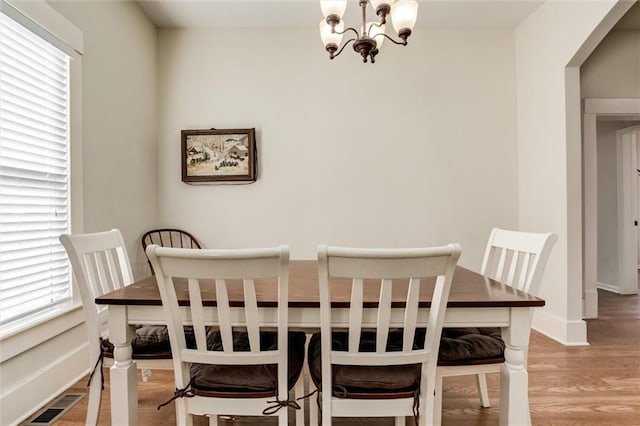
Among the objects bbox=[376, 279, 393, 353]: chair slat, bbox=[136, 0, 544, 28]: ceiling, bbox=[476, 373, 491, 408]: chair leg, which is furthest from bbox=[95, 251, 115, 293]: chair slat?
bbox=[136, 0, 544, 28]: ceiling

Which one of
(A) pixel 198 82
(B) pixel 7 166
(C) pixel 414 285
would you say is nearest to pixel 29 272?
(B) pixel 7 166

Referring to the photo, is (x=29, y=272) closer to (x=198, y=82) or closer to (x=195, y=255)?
(x=195, y=255)

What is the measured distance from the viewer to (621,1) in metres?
2.21

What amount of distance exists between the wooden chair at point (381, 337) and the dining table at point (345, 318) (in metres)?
0.07

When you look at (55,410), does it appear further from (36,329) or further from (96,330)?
(96,330)

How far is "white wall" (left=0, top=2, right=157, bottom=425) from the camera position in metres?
1.72

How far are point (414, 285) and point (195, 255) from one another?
651 millimetres

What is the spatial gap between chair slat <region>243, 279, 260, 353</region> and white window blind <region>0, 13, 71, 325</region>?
1.40 meters

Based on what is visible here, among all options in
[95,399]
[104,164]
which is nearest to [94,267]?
[95,399]

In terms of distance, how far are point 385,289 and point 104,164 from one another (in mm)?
2309

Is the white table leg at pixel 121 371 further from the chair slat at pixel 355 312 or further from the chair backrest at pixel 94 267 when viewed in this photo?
the chair slat at pixel 355 312

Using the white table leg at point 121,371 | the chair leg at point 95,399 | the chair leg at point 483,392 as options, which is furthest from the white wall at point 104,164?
the chair leg at point 483,392

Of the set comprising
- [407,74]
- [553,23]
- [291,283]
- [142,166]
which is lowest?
[291,283]

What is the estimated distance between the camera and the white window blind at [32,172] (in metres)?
1.68
